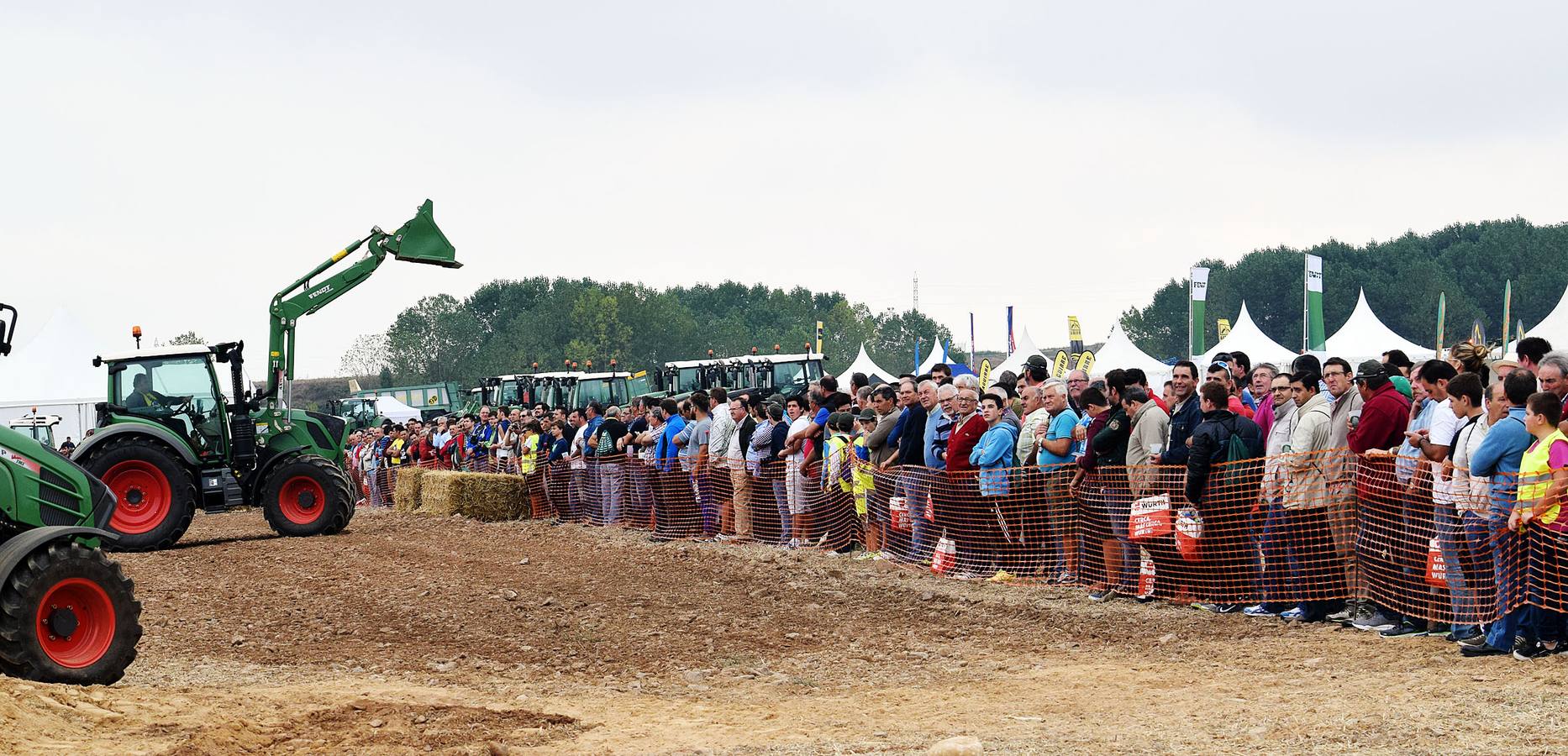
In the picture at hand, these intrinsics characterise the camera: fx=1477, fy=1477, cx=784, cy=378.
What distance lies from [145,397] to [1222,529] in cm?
1394

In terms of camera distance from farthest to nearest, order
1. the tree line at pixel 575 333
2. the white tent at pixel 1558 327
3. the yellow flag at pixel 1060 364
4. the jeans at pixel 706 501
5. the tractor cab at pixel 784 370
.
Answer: the tree line at pixel 575 333 < the tractor cab at pixel 784 370 < the yellow flag at pixel 1060 364 < the white tent at pixel 1558 327 < the jeans at pixel 706 501

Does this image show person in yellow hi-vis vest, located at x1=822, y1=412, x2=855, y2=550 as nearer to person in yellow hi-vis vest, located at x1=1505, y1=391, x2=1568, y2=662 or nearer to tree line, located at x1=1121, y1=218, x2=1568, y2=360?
person in yellow hi-vis vest, located at x1=1505, y1=391, x2=1568, y2=662

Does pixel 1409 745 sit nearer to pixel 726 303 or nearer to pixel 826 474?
pixel 826 474

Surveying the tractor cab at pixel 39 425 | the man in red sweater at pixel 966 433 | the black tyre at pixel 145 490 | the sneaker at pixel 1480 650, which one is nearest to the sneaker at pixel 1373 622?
the sneaker at pixel 1480 650

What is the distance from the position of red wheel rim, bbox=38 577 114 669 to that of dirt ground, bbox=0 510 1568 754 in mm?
472

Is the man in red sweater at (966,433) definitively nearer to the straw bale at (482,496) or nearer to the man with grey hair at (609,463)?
the man with grey hair at (609,463)

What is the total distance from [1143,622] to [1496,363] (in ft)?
9.17

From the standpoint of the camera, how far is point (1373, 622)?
9320 millimetres

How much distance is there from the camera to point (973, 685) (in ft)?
26.7

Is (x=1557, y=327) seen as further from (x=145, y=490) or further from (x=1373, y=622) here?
(x=145, y=490)

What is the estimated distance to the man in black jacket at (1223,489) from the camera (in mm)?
10359

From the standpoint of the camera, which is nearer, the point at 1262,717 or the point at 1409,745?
the point at 1409,745

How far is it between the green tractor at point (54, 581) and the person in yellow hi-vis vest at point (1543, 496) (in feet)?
25.3

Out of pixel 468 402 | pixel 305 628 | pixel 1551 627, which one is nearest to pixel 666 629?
pixel 305 628
